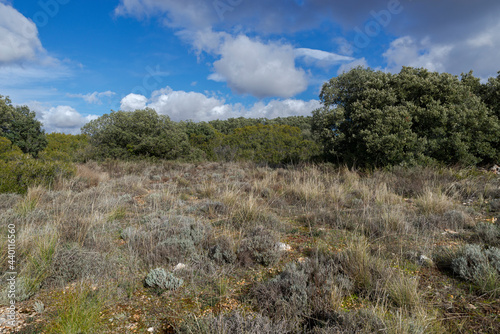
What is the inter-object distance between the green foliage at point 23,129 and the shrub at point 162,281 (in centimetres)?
2263

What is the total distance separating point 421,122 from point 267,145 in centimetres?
1428

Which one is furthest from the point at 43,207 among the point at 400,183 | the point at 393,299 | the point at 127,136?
the point at 127,136

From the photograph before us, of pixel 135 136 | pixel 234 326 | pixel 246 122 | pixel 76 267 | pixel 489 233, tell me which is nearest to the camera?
pixel 234 326

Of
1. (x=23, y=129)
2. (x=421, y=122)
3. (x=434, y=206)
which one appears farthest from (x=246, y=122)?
(x=434, y=206)

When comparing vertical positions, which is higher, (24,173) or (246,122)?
(246,122)

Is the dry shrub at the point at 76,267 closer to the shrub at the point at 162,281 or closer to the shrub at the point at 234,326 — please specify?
the shrub at the point at 162,281

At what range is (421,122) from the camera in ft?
32.7

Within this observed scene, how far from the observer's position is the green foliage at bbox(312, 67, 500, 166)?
9.37 meters

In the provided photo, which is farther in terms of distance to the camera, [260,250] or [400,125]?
[400,125]

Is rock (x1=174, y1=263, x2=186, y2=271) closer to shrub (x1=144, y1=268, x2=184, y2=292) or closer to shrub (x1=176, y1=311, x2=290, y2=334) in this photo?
shrub (x1=144, y1=268, x2=184, y2=292)

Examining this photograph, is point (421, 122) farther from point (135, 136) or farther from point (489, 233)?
point (135, 136)

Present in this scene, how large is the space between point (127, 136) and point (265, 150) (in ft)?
37.4

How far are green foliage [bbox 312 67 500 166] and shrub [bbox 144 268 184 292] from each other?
911cm

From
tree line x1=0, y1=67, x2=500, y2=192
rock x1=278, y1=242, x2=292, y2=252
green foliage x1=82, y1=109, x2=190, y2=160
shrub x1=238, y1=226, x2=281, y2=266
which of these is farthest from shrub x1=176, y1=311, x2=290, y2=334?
green foliage x1=82, y1=109, x2=190, y2=160
